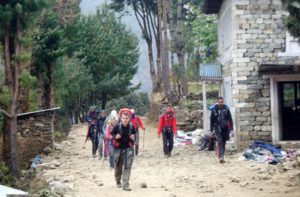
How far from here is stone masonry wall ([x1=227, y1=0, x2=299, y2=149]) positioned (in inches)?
694

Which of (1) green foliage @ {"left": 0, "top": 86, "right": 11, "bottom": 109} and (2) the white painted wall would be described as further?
(2) the white painted wall

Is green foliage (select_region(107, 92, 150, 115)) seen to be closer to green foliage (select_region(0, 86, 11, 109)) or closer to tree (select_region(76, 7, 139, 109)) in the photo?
tree (select_region(76, 7, 139, 109))

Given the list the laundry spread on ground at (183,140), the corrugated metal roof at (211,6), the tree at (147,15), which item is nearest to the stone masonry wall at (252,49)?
the laundry spread on ground at (183,140)

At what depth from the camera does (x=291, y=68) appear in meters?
16.7

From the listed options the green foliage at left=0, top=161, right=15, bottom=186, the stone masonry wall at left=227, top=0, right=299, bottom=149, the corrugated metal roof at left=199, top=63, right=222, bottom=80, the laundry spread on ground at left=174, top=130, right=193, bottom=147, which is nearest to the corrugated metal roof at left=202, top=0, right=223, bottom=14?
the corrugated metal roof at left=199, top=63, right=222, bottom=80

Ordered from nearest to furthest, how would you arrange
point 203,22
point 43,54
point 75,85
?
point 43,54 → point 203,22 → point 75,85

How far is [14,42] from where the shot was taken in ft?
52.2

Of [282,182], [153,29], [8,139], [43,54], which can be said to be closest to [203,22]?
[153,29]

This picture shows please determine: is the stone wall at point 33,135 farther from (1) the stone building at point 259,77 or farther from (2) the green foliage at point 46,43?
(1) the stone building at point 259,77

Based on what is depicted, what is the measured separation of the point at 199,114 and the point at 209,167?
37.8 feet

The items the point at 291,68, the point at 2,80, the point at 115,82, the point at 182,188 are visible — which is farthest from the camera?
the point at 115,82

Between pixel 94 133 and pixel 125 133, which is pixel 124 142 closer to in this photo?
pixel 125 133

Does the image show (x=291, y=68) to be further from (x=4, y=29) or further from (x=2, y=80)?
(x=2, y=80)

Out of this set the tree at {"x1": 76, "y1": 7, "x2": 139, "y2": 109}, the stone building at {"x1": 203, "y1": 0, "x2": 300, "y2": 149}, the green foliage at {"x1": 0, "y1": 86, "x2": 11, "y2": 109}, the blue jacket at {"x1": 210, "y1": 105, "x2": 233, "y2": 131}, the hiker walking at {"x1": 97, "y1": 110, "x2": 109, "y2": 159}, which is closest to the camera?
the blue jacket at {"x1": 210, "y1": 105, "x2": 233, "y2": 131}
